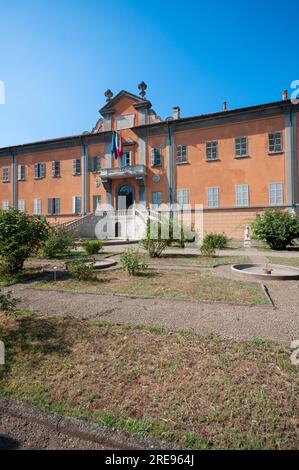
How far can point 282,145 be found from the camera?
20.9 meters

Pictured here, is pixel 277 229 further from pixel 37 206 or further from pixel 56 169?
pixel 37 206

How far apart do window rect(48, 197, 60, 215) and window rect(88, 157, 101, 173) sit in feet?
16.9

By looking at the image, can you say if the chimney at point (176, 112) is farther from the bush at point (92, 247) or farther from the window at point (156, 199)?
the bush at point (92, 247)

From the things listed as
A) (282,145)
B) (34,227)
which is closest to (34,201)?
(34,227)

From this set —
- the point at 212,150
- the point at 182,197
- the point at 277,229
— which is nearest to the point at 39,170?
the point at 182,197

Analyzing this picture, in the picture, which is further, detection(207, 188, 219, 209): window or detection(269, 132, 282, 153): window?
detection(207, 188, 219, 209): window

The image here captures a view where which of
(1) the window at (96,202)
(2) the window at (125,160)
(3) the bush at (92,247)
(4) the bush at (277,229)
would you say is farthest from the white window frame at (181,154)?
(3) the bush at (92,247)

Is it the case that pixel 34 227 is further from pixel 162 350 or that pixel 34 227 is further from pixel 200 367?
pixel 200 367

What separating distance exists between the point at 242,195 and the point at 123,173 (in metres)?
11.0

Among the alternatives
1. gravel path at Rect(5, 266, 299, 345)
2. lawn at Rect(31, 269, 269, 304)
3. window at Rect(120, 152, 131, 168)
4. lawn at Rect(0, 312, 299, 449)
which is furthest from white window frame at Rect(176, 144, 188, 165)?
lawn at Rect(0, 312, 299, 449)

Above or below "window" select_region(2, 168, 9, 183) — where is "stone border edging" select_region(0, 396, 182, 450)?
below

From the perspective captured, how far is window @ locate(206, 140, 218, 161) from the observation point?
22.9 metres

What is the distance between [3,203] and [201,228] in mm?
23418

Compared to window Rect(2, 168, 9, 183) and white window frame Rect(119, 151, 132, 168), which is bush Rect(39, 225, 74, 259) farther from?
window Rect(2, 168, 9, 183)
